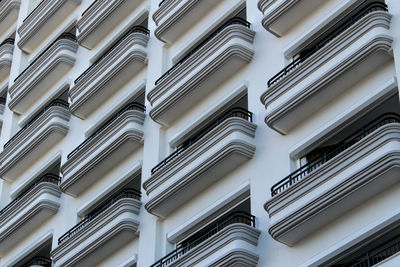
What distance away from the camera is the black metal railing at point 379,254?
2095 cm

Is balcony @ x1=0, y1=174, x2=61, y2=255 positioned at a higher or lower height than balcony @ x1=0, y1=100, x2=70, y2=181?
lower

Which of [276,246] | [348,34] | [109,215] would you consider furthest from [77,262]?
[348,34]

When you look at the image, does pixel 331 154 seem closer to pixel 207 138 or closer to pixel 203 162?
pixel 203 162

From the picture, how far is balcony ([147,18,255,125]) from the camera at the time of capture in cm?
2780

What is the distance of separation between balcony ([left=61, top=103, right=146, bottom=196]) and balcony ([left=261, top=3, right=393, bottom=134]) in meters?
5.95

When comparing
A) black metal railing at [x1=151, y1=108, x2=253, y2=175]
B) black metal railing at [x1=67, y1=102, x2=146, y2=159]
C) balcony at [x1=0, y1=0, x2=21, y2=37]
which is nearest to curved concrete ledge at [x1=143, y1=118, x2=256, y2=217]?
black metal railing at [x1=151, y1=108, x2=253, y2=175]

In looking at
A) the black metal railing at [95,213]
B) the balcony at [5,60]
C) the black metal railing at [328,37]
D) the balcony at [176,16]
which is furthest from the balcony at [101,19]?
the black metal railing at [328,37]

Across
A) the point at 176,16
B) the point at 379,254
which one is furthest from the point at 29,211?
the point at 379,254

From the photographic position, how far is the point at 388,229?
68.6 ft

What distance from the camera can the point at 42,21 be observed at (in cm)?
3950

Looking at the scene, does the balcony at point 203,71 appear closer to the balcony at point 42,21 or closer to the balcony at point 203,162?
the balcony at point 203,162

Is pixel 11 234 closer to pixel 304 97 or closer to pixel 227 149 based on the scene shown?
pixel 227 149

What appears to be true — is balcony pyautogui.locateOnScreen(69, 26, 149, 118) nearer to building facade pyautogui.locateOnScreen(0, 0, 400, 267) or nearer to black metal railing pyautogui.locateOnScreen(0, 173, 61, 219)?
building facade pyautogui.locateOnScreen(0, 0, 400, 267)

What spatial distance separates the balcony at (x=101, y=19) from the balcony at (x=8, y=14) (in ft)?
27.9
